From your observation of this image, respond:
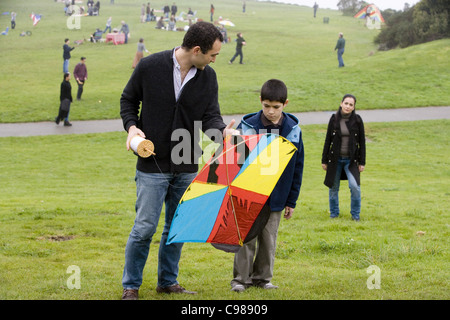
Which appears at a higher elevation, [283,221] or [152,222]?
[152,222]

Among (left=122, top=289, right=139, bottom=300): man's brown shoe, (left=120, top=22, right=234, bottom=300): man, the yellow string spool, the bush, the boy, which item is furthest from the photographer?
the bush

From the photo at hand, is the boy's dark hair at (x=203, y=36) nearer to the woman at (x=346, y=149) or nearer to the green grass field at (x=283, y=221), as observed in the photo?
the green grass field at (x=283, y=221)

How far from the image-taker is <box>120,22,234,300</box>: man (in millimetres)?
5352

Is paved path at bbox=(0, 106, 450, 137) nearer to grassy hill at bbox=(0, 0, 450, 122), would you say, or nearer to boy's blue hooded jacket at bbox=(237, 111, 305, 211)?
grassy hill at bbox=(0, 0, 450, 122)

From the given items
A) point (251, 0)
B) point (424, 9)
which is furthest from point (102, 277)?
point (251, 0)

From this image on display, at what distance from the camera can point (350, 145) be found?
10.7 meters

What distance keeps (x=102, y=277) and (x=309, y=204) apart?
22.5ft

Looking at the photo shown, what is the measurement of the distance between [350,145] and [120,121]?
1682 cm

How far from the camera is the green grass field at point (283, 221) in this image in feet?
21.2

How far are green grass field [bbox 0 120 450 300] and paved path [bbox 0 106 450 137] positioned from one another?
14.3 feet
